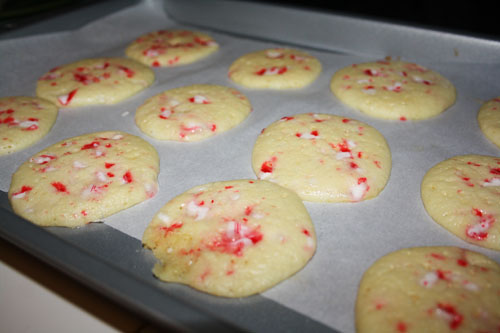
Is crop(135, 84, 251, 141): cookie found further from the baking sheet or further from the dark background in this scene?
the dark background

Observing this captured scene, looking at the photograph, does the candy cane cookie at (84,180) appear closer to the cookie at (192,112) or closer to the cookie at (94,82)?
the cookie at (192,112)

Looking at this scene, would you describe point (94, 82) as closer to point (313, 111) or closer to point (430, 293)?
point (313, 111)

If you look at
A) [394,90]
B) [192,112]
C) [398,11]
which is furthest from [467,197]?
[398,11]

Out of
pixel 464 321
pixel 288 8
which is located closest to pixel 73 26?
pixel 288 8

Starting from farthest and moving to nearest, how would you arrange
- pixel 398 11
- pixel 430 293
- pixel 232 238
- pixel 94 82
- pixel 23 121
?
pixel 398 11
pixel 94 82
pixel 23 121
pixel 232 238
pixel 430 293

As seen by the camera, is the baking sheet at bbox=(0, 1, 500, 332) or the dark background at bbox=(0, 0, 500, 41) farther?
the dark background at bbox=(0, 0, 500, 41)

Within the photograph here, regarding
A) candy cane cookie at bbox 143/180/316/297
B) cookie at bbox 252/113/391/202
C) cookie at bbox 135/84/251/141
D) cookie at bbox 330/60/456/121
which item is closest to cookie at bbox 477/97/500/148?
cookie at bbox 330/60/456/121

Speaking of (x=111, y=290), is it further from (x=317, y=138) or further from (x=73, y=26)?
(x=73, y=26)
